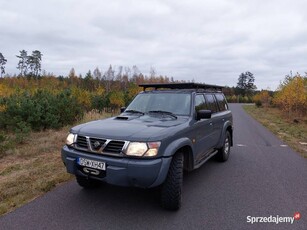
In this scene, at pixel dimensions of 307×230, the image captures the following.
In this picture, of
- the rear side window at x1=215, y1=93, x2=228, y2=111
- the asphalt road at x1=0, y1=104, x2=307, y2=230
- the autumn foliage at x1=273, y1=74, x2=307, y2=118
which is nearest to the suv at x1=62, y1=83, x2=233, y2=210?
the asphalt road at x1=0, y1=104, x2=307, y2=230

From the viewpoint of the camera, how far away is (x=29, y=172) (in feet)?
17.9

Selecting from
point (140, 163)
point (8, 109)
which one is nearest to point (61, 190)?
point (140, 163)

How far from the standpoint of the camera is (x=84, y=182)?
4.50m

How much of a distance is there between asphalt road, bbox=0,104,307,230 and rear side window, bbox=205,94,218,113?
4.66 feet

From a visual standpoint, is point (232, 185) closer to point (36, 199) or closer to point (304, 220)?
point (304, 220)

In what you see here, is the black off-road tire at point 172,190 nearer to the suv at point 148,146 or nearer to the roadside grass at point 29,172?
the suv at point 148,146

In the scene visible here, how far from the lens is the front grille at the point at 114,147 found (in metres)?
3.49

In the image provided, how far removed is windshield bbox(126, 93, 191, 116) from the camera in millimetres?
→ 4832

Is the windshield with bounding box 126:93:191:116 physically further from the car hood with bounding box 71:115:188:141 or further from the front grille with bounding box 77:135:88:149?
the front grille with bounding box 77:135:88:149

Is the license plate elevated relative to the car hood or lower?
lower

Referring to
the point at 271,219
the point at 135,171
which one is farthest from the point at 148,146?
the point at 271,219

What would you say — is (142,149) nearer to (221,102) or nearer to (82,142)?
(82,142)

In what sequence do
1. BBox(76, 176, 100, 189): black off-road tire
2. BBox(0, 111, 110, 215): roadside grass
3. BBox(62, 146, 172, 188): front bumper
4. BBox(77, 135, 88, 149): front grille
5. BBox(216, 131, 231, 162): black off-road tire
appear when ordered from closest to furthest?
BBox(62, 146, 172, 188): front bumper, BBox(77, 135, 88, 149): front grille, BBox(0, 111, 110, 215): roadside grass, BBox(76, 176, 100, 189): black off-road tire, BBox(216, 131, 231, 162): black off-road tire

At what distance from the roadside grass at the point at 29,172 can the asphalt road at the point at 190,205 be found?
26cm
